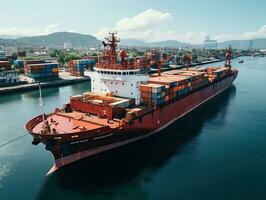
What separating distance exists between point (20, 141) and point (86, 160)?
37.9 ft

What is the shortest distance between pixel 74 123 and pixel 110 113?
13.6 feet

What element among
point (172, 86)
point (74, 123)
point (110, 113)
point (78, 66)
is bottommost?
point (74, 123)

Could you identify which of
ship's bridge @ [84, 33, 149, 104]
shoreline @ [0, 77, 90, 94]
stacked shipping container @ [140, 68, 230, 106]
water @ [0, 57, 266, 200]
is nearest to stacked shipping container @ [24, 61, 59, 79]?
shoreline @ [0, 77, 90, 94]

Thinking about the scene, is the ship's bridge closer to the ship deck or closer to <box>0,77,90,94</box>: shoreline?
the ship deck

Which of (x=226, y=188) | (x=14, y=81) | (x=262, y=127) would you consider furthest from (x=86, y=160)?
(x=14, y=81)

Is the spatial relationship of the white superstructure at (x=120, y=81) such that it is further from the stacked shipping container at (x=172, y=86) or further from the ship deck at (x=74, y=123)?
the ship deck at (x=74, y=123)

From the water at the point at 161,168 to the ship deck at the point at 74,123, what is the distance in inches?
149

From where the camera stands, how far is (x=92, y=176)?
22656mm

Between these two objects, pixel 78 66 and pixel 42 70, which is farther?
pixel 78 66

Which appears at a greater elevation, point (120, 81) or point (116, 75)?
point (116, 75)

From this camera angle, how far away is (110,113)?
2603cm

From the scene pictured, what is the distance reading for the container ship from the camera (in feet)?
75.0

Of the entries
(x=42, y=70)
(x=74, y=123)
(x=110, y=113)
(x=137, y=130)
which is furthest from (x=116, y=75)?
(x=42, y=70)

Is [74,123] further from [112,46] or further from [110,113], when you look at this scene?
[112,46]
